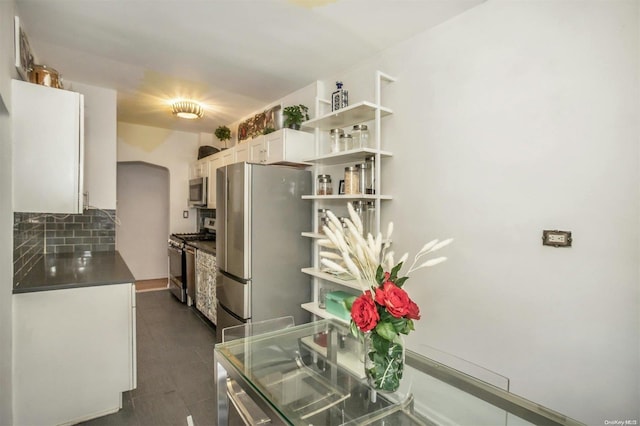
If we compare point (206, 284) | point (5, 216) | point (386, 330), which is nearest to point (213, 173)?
point (206, 284)

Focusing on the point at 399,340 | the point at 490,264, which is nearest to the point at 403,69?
the point at 490,264

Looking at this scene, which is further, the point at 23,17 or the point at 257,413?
the point at 23,17

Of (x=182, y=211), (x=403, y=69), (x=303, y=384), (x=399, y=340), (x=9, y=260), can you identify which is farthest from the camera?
(x=182, y=211)

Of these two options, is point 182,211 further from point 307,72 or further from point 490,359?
point 490,359

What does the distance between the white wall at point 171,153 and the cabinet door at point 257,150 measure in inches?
86.8

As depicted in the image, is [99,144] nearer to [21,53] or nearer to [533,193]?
[21,53]

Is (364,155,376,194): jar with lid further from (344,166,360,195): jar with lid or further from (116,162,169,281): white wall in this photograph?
(116,162,169,281): white wall

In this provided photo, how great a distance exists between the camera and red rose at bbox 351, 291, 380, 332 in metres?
1.00

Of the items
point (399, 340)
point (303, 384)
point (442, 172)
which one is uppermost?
point (442, 172)

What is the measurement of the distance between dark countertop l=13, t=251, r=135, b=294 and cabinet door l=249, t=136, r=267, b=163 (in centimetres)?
164

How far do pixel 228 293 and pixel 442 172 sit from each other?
2.17 m

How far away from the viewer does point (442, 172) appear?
2057 mm

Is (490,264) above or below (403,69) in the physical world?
below

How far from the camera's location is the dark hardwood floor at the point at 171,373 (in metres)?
2.12
